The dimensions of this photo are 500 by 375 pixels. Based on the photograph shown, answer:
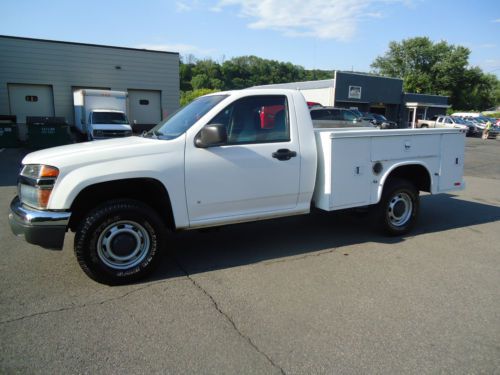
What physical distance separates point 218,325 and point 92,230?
63.2 inches

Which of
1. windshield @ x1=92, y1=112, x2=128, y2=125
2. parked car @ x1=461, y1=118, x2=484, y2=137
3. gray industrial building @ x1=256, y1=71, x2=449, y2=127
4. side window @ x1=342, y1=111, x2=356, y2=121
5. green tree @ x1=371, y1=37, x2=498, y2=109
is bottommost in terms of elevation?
parked car @ x1=461, y1=118, x2=484, y2=137

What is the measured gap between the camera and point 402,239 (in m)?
5.50

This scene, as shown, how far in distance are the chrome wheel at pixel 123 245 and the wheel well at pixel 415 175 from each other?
3529mm

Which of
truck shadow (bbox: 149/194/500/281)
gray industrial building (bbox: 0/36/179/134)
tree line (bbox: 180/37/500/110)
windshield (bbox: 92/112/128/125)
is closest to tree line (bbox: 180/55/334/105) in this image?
tree line (bbox: 180/37/500/110)

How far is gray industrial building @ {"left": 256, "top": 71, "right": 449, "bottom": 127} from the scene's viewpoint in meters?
35.5

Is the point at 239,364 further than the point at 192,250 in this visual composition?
No

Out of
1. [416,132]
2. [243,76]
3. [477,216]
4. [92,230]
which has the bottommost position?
[477,216]

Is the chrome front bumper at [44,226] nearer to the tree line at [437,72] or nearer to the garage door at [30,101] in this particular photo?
the garage door at [30,101]

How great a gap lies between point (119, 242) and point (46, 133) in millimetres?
16629

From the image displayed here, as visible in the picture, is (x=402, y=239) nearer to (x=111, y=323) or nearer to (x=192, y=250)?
(x=192, y=250)

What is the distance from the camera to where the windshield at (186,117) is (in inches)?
169

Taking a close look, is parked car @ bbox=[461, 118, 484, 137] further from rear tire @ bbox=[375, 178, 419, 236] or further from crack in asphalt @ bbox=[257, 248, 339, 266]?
crack in asphalt @ bbox=[257, 248, 339, 266]

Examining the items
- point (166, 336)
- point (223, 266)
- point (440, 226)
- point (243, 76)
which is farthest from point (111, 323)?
point (243, 76)

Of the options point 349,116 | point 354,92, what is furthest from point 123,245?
point 354,92
